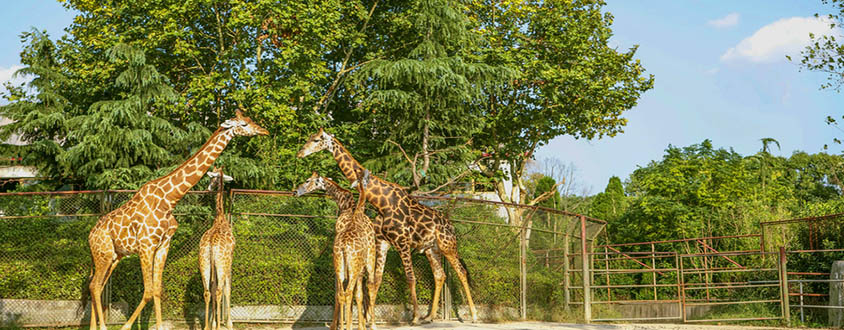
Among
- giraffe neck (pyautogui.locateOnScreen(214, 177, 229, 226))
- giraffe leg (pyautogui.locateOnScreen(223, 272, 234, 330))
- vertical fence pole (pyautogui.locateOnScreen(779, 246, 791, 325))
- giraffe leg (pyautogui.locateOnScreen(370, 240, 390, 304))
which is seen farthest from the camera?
vertical fence pole (pyautogui.locateOnScreen(779, 246, 791, 325))

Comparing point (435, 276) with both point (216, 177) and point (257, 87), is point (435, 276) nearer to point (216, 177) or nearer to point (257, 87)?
point (216, 177)

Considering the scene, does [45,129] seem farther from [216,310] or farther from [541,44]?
[541,44]

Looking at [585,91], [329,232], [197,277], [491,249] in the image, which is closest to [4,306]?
[197,277]

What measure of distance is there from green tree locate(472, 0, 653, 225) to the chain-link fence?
1093 centimetres

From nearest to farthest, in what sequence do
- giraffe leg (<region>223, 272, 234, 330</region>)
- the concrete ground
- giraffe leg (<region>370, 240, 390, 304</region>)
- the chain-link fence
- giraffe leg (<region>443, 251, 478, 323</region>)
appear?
giraffe leg (<region>223, 272, 234, 330</region>), giraffe leg (<region>370, 240, 390, 304</region>), the chain-link fence, the concrete ground, giraffe leg (<region>443, 251, 478, 323</region>)

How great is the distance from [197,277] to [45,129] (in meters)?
9.75

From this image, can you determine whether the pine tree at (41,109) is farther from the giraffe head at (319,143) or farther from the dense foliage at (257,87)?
the giraffe head at (319,143)

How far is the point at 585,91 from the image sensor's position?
25.0m

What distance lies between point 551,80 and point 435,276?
13.0m

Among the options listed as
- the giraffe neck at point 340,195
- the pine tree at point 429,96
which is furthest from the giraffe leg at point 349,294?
the pine tree at point 429,96

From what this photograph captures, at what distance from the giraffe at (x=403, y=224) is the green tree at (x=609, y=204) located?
70.2ft

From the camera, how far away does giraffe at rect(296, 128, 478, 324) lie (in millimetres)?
12562

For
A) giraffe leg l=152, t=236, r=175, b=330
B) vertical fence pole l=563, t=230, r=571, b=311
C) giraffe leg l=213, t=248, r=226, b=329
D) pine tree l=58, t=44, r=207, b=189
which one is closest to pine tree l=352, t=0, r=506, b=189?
vertical fence pole l=563, t=230, r=571, b=311

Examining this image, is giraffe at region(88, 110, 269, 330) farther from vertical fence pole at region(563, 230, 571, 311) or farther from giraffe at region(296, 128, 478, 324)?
vertical fence pole at region(563, 230, 571, 311)
